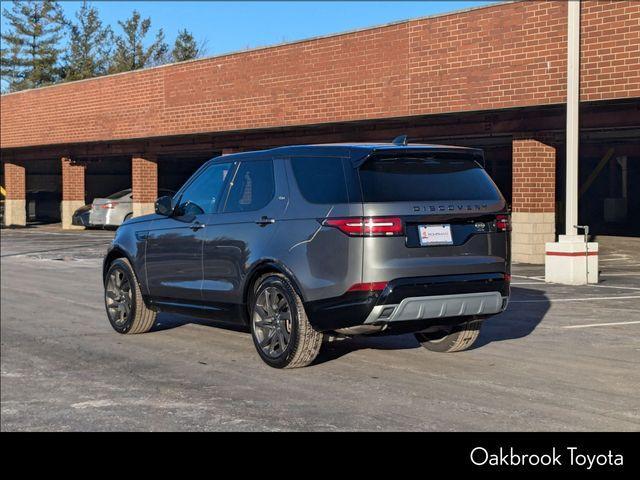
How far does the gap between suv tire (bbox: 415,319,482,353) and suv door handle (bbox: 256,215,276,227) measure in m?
2.11

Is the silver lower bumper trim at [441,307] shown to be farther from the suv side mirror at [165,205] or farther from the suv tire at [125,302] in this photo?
the suv tire at [125,302]

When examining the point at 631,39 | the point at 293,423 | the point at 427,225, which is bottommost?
the point at 293,423

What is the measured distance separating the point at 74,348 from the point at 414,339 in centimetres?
369

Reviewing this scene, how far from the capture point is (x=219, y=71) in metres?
29.3

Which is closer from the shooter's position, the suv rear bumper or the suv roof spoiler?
the suv rear bumper

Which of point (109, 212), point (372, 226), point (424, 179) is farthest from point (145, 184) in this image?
point (372, 226)

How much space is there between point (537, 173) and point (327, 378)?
575 inches

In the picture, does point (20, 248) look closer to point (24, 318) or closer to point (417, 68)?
point (417, 68)

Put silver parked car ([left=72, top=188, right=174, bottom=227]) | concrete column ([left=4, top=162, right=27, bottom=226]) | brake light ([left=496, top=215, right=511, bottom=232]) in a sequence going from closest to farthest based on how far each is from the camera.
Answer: brake light ([left=496, top=215, right=511, bottom=232]) < silver parked car ([left=72, top=188, right=174, bottom=227]) < concrete column ([left=4, top=162, right=27, bottom=226])

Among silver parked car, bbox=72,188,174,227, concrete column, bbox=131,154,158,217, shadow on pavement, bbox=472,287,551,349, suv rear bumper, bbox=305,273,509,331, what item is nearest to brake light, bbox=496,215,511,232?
suv rear bumper, bbox=305,273,509,331

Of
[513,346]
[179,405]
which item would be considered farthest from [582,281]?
[179,405]

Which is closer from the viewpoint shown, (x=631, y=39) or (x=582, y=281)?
(x=582, y=281)

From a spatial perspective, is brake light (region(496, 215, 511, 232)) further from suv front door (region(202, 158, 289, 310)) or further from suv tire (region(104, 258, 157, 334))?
suv tire (region(104, 258, 157, 334))

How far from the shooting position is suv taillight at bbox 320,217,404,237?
7645 mm
